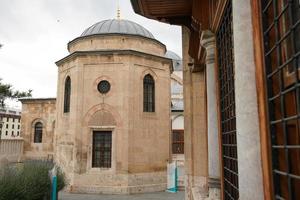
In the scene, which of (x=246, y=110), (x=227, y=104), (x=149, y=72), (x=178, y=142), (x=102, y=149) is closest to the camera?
(x=246, y=110)

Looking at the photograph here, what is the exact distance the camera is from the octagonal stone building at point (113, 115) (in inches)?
604

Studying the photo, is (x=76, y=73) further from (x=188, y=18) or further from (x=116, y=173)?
(x=188, y=18)

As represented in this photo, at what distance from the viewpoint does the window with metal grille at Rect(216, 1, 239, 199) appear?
324cm

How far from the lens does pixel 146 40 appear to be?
17812 mm

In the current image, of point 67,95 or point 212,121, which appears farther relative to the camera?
point 67,95

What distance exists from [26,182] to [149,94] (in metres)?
8.75

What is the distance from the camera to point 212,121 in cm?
410

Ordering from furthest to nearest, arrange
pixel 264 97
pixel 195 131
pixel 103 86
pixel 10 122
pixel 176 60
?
pixel 10 122 < pixel 176 60 < pixel 103 86 < pixel 195 131 < pixel 264 97

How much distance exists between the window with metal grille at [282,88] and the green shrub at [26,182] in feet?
25.6

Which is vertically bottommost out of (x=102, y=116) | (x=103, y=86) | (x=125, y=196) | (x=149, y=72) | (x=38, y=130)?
(x=125, y=196)

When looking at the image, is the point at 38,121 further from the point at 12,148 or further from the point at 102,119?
the point at 102,119

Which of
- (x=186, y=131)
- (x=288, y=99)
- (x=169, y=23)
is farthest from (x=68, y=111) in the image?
(x=288, y=99)

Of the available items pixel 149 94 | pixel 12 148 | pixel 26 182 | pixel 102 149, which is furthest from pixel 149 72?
pixel 12 148

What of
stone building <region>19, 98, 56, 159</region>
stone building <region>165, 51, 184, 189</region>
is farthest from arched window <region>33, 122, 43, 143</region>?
stone building <region>165, 51, 184, 189</region>
